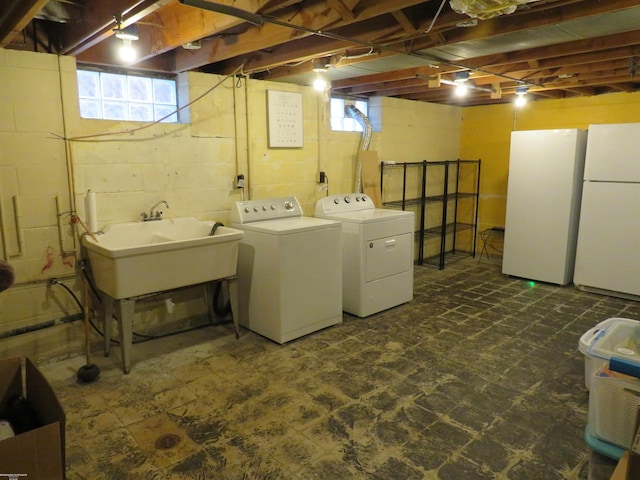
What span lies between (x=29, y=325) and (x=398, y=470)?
250 centimetres

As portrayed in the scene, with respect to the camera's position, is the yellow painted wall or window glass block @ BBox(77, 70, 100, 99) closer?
window glass block @ BBox(77, 70, 100, 99)

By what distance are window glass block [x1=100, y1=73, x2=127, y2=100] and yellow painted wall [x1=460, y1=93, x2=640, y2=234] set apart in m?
4.69

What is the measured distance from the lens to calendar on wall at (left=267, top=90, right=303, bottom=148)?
395cm

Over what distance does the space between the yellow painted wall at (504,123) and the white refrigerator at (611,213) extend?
0.99m

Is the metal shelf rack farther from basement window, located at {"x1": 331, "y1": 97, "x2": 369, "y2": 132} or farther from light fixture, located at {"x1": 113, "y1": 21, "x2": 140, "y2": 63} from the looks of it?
light fixture, located at {"x1": 113, "y1": 21, "x2": 140, "y2": 63}

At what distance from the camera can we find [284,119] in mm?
4047

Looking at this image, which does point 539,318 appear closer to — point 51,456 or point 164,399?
point 164,399

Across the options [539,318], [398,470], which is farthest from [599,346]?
[539,318]

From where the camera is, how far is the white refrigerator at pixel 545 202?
4.49 metres

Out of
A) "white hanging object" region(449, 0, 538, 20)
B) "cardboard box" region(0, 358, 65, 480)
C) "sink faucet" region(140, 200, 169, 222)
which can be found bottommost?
"cardboard box" region(0, 358, 65, 480)

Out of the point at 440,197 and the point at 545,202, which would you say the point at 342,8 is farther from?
the point at 440,197

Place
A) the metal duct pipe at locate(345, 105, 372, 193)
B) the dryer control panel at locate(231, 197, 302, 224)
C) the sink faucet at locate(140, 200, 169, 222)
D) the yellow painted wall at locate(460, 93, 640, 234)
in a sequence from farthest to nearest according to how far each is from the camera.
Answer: the yellow painted wall at locate(460, 93, 640, 234) < the metal duct pipe at locate(345, 105, 372, 193) < the dryer control panel at locate(231, 197, 302, 224) < the sink faucet at locate(140, 200, 169, 222)

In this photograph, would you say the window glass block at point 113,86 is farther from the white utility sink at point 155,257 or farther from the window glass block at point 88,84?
the white utility sink at point 155,257

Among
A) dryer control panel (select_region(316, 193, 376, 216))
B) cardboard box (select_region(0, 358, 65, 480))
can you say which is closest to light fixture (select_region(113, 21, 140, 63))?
cardboard box (select_region(0, 358, 65, 480))
